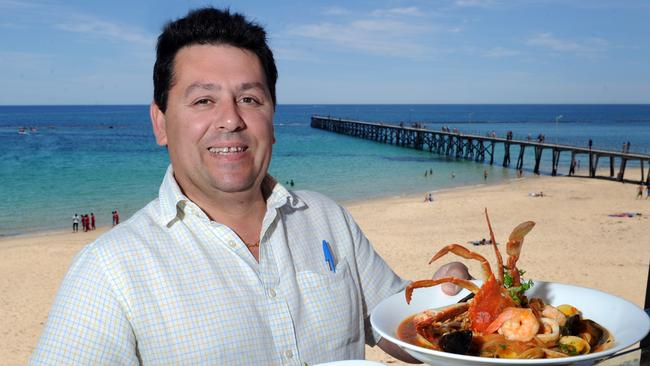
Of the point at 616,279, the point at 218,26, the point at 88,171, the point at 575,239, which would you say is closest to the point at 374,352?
the point at 616,279

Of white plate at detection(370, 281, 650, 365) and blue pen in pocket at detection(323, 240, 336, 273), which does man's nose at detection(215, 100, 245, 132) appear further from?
white plate at detection(370, 281, 650, 365)

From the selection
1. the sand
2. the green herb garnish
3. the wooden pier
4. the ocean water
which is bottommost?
the ocean water

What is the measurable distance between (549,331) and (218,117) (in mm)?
1424

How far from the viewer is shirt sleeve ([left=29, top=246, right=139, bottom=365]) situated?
198cm

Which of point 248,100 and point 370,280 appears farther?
point 370,280

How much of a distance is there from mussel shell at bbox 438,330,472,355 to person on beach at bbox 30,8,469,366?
0.73 meters

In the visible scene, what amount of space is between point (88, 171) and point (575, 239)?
39.4 m

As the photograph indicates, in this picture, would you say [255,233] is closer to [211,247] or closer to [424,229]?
[211,247]

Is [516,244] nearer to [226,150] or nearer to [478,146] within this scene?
[226,150]

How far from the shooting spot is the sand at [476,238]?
1439 cm

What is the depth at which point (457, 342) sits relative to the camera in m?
1.55

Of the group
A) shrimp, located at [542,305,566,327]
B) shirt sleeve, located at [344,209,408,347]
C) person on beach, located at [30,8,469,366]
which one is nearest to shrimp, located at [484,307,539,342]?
shrimp, located at [542,305,566,327]

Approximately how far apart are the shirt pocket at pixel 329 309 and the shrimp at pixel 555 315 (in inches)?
36.4

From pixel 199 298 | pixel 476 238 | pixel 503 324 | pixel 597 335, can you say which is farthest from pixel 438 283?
pixel 476 238
